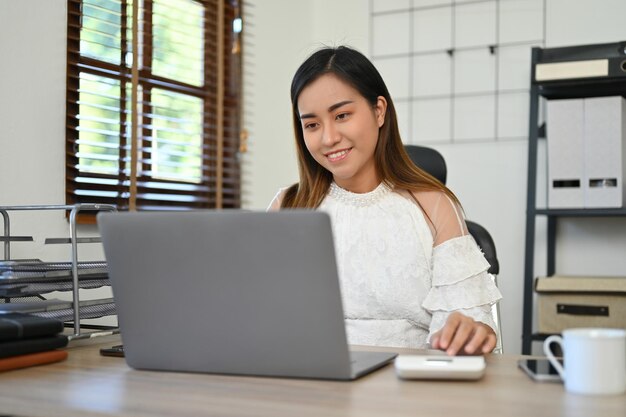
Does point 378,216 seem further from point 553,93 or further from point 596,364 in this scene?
point 553,93

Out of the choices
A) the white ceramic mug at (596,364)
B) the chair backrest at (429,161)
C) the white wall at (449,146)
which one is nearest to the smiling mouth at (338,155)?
the chair backrest at (429,161)

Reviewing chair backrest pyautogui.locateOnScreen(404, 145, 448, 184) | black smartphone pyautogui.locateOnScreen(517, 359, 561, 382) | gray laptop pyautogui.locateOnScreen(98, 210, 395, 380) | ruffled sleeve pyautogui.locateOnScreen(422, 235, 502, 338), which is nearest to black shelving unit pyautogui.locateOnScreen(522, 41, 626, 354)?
chair backrest pyautogui.locateOnScreen(404, 145, 448, 184)

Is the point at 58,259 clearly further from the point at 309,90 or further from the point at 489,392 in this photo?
the point at 489,392

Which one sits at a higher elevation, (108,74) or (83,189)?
(108,74)

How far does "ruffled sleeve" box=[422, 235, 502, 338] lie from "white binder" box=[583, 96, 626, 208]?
59.1 inches

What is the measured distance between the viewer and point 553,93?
307 cm

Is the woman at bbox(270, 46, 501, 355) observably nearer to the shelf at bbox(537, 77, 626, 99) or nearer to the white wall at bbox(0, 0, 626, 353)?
the white wall at bbox(0, 0, 626, 353)

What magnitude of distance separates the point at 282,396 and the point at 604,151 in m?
2.30

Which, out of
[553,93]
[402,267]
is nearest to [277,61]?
[553,93]

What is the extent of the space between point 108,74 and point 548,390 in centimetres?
202

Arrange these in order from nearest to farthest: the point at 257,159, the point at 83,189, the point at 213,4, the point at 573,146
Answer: the point at 83,189
the point at 573,146
the point at 213,4
the point at 257,159

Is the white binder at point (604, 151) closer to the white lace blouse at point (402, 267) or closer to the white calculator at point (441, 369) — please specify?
the white lace blouse at point (402, 267)

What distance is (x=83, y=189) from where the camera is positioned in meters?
2.47

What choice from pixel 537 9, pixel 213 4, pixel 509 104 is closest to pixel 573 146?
pixel 509 104
